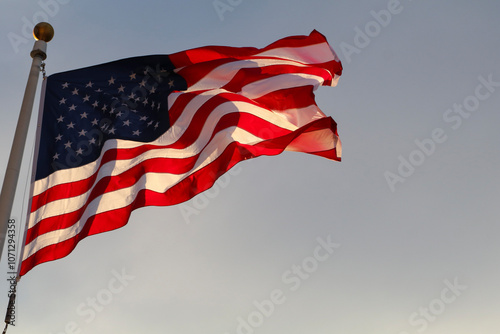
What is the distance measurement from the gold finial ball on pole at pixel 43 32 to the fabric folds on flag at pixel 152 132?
773mm

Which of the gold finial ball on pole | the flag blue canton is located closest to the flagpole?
the gold finial ball on pole

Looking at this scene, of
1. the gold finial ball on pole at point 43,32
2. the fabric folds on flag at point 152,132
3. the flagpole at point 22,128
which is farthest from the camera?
the gold finial ball on pole at point 43,32

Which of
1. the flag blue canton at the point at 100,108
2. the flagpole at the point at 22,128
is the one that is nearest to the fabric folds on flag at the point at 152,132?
the flag blue canton at the point at 100,108

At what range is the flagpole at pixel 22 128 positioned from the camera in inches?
328

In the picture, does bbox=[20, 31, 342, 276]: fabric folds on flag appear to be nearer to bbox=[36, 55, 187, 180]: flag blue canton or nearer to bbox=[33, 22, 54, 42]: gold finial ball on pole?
bbox=[36, 55, 187, 180]: flag blue canton

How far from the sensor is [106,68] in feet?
36.4

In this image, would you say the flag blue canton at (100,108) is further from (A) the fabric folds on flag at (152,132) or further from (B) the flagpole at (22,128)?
(B) the flagpole at (22,128)

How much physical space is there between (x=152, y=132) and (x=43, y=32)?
2.50 meters

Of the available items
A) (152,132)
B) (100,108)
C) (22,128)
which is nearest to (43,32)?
(100,108)

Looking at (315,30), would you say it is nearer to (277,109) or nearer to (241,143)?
(277,109)

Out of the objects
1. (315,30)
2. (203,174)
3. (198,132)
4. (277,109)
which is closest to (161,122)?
(198,132)

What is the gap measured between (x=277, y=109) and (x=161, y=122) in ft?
8.04

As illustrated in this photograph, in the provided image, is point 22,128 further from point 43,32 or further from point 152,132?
point 152,132

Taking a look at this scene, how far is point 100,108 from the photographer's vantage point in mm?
10758
